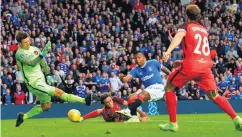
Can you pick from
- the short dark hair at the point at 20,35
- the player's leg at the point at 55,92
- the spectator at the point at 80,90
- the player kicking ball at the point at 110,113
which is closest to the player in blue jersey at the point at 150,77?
the player kicking ball at the point at 110,113

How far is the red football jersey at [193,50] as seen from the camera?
13688mm

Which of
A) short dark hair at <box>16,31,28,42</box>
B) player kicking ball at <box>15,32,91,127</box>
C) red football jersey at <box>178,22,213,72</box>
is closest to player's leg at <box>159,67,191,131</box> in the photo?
red football jersey at <box>178,22,213,72</box>

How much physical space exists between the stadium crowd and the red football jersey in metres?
12.0

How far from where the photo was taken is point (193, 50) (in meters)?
13.8

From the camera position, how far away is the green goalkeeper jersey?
1683cm

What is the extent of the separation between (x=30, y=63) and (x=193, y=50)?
15.1 ft

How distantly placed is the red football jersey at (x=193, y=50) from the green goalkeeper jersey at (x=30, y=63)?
421 centimetres

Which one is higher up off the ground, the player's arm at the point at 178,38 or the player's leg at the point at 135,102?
the player's arm at the point at 178,38

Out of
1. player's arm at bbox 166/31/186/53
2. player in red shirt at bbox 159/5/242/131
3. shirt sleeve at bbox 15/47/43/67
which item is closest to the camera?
player's arm at bbox 166/31/186/53

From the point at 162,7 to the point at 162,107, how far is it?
900 cm

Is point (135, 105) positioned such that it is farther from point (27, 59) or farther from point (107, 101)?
point (27, 59)

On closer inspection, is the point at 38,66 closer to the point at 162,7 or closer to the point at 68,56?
the point at 68,56

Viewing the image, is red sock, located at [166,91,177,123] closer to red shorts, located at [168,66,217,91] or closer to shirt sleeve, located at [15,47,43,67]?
red shorts, located at [168,66,217,91]

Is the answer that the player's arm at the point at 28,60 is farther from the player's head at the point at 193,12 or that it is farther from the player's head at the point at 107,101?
the player's head at the point at 193,12
